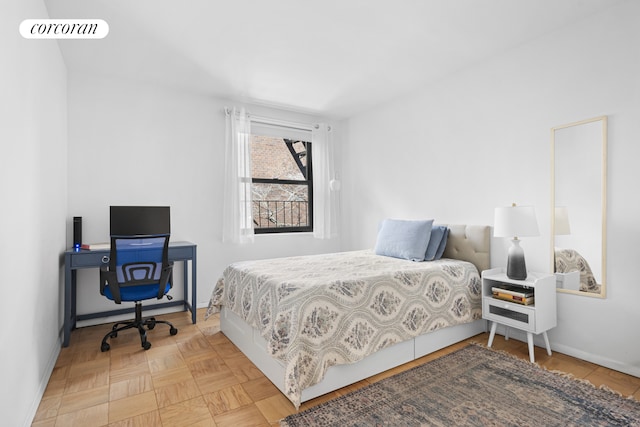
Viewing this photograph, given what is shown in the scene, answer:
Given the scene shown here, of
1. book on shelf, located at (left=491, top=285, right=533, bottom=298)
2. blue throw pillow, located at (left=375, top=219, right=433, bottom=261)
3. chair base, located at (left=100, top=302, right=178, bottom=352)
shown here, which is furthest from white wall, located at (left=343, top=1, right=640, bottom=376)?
chair base, located at (left=100, top=302, right=178, bottom=352)

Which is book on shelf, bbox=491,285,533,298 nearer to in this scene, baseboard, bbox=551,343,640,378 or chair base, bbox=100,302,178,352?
baseboard, bbox=551,343,640,378

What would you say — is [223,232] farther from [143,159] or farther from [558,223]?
[558,223]

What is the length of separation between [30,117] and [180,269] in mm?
2303

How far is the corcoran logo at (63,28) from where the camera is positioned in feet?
6.30

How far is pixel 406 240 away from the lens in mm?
3383

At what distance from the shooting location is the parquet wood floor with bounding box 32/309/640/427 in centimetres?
189

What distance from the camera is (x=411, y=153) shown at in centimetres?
407

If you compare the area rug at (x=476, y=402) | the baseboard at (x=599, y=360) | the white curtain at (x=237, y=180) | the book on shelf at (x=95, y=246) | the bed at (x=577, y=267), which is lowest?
the area rug at (x=476, y=402)

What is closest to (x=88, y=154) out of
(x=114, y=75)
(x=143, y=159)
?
(x=143, y=159)

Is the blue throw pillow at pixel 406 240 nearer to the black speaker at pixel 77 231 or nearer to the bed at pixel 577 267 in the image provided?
the bed at pixel 577 267

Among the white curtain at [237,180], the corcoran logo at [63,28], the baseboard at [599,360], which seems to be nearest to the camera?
the corcoran logo at [63,28]

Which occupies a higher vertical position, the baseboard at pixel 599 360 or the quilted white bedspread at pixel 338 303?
the quilted white bedspread at pixel 338 303

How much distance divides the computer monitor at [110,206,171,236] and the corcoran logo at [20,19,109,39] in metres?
1.64

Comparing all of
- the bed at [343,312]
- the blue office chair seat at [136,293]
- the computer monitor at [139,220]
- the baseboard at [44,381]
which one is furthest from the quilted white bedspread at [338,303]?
the baseboard at [44,381]
